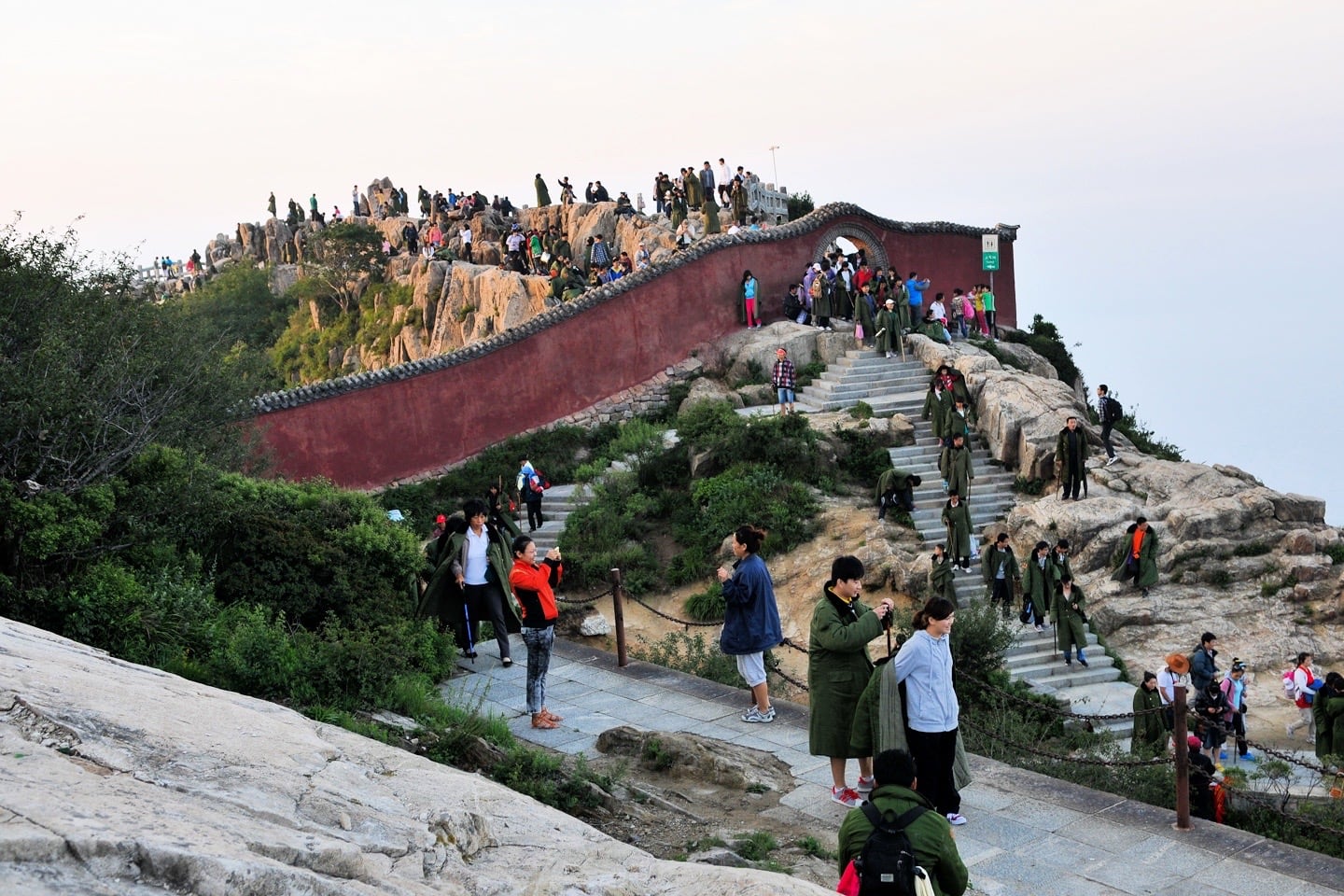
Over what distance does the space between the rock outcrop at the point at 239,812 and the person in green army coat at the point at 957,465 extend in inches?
488

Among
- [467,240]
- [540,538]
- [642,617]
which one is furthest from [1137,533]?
[467,240]

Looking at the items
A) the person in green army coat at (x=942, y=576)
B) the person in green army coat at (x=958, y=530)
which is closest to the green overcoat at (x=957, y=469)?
the person in green army coat at (x=958, y=530)

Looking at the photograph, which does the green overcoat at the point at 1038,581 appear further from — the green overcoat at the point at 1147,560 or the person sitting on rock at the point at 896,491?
the person sitting on rock at the point at 896,491

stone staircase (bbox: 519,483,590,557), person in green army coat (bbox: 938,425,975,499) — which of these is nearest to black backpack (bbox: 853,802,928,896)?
person in green army coat (bbox: 938,425,975,499)

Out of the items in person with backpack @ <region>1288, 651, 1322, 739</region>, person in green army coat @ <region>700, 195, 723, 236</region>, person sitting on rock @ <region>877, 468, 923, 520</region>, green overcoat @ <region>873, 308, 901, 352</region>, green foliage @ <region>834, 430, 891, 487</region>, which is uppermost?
person in green army coat @ <region>700, 195, 723, 236</region>


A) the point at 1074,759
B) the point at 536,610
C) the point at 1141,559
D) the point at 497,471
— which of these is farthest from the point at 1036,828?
the point at 497,471

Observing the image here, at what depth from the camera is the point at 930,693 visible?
663 centimetres

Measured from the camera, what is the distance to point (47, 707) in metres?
A: 4.63

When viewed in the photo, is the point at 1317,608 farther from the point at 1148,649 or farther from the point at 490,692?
the point at 490,692

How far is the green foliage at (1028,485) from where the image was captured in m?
18.4

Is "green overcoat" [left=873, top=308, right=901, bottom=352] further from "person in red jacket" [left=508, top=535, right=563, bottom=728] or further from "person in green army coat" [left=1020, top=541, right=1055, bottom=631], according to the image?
"person in red jacket" [left=508, top=535, right=563, bottom=728]

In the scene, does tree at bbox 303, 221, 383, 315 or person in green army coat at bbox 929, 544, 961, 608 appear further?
tree at bbox 303, 221, 383, 315

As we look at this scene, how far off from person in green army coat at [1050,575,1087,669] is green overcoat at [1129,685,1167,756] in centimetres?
306

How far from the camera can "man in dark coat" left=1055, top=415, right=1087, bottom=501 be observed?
55.8 feet
